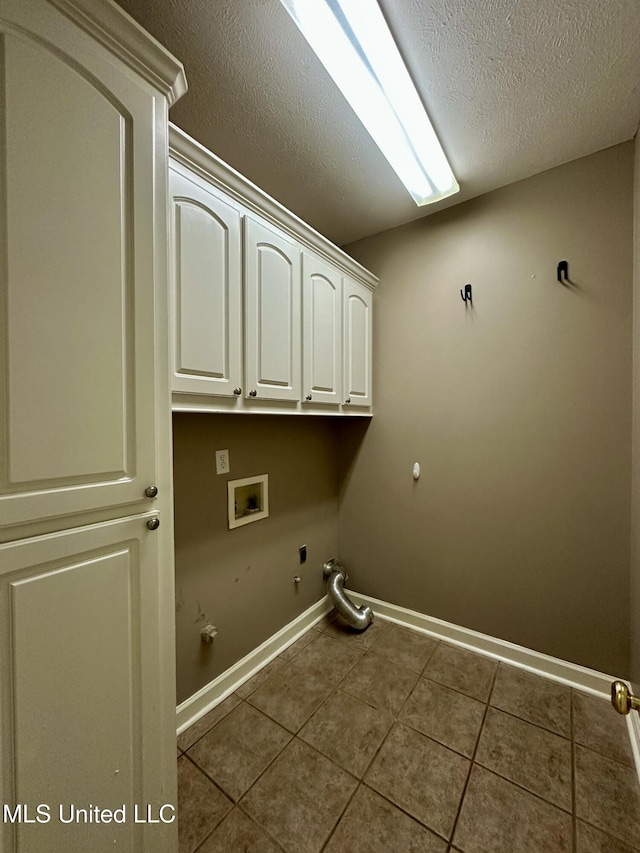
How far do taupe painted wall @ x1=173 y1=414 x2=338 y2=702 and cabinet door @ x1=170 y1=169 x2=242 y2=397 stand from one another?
16.2 inches

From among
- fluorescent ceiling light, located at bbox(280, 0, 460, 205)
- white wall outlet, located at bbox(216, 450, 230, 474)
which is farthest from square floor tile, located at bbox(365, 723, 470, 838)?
fluorescent ceiling light, located at bbox(280, 0, 460, 205)

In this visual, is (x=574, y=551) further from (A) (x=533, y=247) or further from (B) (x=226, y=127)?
(B) (x=226, y=127)

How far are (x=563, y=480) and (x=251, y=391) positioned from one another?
168 cm

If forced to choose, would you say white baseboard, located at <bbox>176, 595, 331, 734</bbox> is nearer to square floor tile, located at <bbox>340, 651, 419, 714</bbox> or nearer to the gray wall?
the gray wall

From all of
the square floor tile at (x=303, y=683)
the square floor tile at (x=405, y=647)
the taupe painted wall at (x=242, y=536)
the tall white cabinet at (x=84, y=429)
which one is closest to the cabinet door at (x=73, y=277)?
the tall white cabinet at (x=84, y=429)

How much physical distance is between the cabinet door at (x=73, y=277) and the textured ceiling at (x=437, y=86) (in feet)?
1.72

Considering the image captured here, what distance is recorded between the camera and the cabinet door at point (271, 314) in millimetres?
1400

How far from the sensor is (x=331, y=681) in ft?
5.71

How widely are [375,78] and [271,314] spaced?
0.91 m

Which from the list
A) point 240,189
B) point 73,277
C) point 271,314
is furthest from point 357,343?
point 73,277

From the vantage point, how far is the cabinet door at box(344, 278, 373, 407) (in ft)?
6.71

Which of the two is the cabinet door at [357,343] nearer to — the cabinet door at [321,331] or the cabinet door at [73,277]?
the cabinet door at [321,331]

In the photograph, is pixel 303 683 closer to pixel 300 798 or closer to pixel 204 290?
pixel 300 798

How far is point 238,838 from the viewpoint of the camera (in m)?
1.08
